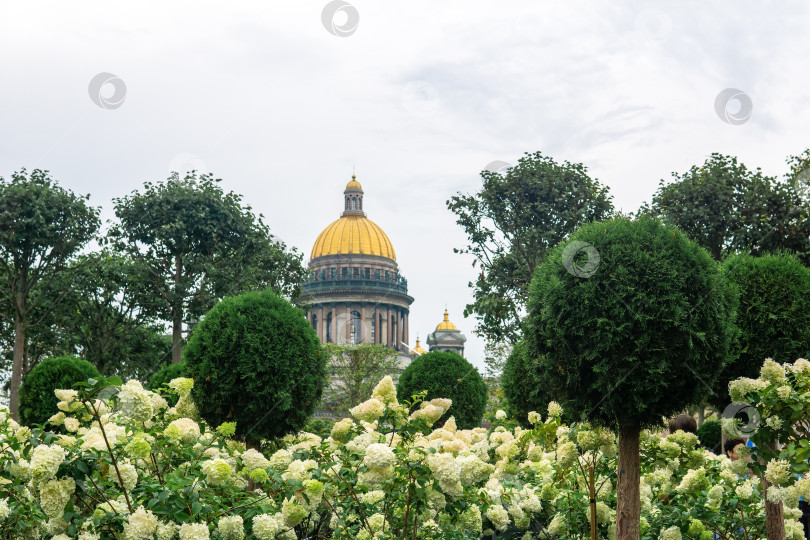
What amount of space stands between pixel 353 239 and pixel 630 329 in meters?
77.7

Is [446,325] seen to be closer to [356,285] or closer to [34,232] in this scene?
[356,285]

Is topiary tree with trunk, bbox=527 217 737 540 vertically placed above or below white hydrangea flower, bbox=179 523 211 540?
above

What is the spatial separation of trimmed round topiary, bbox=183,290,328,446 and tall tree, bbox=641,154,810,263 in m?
12.9

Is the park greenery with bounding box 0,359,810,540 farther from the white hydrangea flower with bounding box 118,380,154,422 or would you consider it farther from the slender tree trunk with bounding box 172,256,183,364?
the slender tree trunk with bounding box 172,256,183,364

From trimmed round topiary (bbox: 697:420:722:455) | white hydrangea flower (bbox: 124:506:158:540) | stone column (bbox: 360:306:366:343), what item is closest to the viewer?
white hydrangea flower (bbox: 124:506:158:540)

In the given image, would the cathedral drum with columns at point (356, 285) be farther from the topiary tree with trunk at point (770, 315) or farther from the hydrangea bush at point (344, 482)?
the hydrangea bush at point (344, 482)

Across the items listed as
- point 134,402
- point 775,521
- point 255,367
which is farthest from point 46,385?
point 775,521

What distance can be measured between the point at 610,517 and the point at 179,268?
20466 millimetres

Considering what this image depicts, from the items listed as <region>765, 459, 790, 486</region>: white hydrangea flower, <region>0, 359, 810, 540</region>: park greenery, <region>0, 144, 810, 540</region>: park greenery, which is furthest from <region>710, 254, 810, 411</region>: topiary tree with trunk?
<region>765, 459, 790, 486</region>: white hydrangea flower

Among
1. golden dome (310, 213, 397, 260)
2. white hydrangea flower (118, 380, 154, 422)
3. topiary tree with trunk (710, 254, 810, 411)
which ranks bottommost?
white hydrangea flower (118, 380, 154, 422)

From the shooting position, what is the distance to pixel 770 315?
25.0 feet

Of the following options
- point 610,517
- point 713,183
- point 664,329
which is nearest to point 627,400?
point 664,329

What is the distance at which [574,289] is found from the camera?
6637 millimetres

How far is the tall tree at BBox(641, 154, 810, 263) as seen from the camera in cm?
2041
